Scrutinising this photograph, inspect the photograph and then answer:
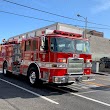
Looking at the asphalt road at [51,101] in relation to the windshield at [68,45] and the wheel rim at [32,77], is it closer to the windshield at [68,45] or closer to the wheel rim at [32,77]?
the wheel rim at [32,77]

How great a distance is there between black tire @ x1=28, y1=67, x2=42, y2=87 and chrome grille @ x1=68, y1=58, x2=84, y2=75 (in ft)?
5.74

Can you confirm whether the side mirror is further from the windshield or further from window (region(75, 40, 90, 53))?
window (region(75, 40, 90, 53))

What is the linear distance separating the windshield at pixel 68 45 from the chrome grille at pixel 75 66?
1.44 ft

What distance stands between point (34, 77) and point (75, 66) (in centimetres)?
224

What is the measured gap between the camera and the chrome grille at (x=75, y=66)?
11681 mm

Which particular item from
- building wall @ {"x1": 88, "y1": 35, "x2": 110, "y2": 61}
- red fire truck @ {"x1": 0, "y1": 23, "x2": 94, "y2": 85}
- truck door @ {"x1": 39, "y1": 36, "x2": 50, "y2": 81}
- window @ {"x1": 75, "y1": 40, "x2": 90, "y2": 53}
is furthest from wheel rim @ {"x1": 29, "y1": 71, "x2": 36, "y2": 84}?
building wall @ {"x1": 88, "y1": 35, "x2": 110, "y2": 61}

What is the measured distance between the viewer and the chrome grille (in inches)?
460

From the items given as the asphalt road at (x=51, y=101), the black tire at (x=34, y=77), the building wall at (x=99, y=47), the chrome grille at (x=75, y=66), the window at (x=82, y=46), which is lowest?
→ the asphalt road at (x=51, y=101)

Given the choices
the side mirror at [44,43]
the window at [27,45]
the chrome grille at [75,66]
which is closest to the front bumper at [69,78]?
the chrome grille at [75,66]

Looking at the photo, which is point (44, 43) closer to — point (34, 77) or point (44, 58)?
point (44, 58)

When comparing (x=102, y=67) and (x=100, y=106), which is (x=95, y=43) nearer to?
(x=102, y=67)

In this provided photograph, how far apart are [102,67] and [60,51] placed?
21.7 meters

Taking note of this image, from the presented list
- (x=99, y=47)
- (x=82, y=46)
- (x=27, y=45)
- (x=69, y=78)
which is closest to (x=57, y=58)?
(x=69, y=78)

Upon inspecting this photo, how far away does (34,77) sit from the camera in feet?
41.9
